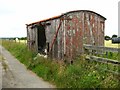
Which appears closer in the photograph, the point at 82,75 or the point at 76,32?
the point at 82,75

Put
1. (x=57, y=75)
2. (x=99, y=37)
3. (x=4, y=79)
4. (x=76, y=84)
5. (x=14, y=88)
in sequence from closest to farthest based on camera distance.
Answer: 1. (x=76, y=84)
2. (x=14, y=88)
3. (x=57, y=75)
4. (x=4, y=79)
5. (x=99, y=37)

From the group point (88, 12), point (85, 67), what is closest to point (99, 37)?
point (88, 12)

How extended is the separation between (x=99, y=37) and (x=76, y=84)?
5805 mm

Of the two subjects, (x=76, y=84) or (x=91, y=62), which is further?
(x=91, y=62)

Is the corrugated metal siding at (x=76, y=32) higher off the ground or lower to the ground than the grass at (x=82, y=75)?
higher

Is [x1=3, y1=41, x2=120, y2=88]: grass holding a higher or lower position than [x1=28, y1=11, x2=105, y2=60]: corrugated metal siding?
lower

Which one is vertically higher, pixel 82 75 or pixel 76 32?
pixel 76 32

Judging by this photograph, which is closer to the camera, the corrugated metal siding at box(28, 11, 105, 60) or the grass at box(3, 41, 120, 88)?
the grass at box(3, 41, 120, 88)

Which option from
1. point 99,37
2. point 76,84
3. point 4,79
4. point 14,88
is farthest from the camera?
point 99,37

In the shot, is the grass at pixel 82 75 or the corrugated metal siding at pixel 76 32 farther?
the corrugated metal siding at pixel 76 32

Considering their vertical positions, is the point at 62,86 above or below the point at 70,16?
below

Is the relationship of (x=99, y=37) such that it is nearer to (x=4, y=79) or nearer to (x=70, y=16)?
(x=70, y=16)

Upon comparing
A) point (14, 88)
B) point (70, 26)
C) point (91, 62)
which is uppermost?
point (70, 26)

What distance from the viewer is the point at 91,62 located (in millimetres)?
12297
